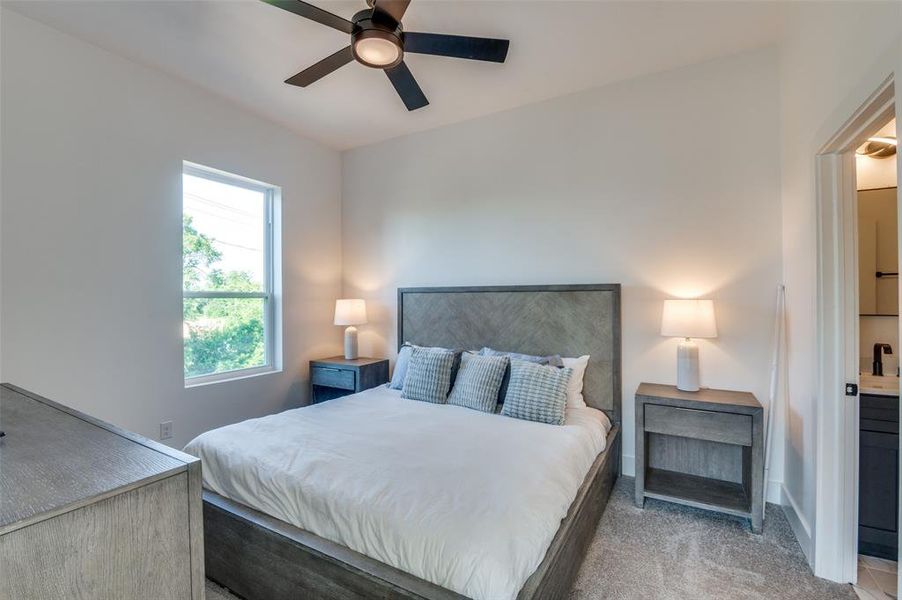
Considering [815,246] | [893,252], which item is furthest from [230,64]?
[893,252]

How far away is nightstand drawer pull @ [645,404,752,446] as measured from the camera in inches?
94.9

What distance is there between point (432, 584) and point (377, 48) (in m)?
2.22

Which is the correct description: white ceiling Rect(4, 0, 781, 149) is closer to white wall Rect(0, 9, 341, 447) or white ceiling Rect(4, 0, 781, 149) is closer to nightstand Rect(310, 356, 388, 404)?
white wall Rect(0, 9, 341, 447)

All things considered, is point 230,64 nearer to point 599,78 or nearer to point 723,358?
point 599,78

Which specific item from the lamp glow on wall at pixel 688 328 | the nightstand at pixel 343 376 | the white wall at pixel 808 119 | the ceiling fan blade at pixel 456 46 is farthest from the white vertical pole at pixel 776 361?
the nightstand at pixel 343 376

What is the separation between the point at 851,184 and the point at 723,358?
1.29 metres

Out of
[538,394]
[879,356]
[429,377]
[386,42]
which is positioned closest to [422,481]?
[538,394]

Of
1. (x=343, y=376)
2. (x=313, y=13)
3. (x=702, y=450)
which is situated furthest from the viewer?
(x=343, y=376)

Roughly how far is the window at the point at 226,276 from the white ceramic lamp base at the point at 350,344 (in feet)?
2.23

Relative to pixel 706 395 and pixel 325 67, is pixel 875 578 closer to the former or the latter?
pixel 706 395

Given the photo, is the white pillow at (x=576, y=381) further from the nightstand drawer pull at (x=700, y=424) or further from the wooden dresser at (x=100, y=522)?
the wooden dresser at (x=100, y=522)

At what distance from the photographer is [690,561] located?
2.13 m

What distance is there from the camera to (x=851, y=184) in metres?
2.01

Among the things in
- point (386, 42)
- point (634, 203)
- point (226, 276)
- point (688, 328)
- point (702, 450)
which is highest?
point (386, 42)
